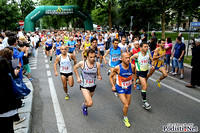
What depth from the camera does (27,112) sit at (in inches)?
179

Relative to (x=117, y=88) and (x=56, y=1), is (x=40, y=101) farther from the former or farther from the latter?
(x=56, y=1)

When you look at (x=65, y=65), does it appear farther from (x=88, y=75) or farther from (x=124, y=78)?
(x=124, y=78)

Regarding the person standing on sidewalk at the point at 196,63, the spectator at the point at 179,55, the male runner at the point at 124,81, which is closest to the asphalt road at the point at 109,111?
the person standing on sidewalk at the point at 196,63

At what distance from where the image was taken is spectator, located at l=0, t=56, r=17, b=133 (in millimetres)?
2506

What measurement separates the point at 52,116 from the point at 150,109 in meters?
2.71

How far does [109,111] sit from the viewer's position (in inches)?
189

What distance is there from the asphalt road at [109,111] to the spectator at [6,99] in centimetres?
135

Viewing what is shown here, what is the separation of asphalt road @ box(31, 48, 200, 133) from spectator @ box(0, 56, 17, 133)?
1.35 meters

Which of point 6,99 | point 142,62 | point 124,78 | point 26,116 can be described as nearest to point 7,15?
point 26,116

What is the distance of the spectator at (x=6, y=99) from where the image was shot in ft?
8.22

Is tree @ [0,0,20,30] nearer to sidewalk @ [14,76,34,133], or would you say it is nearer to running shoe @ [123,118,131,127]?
sidewalk @ [14,76,34,133]

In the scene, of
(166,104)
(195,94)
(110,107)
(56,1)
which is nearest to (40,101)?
(110,107)

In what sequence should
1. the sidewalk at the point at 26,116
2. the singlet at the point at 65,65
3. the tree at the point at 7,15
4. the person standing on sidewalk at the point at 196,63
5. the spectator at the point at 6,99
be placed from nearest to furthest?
the spectator at the point at 6,99 → the sidewalk at the point at 26,116 → the singlet at the point at 65,65 → the person standing on sidewalk at the point at 196,63 → the tree at the point at 7,15

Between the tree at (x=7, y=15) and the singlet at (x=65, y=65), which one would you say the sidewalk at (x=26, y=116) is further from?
the tree at (x=7, y=15)
